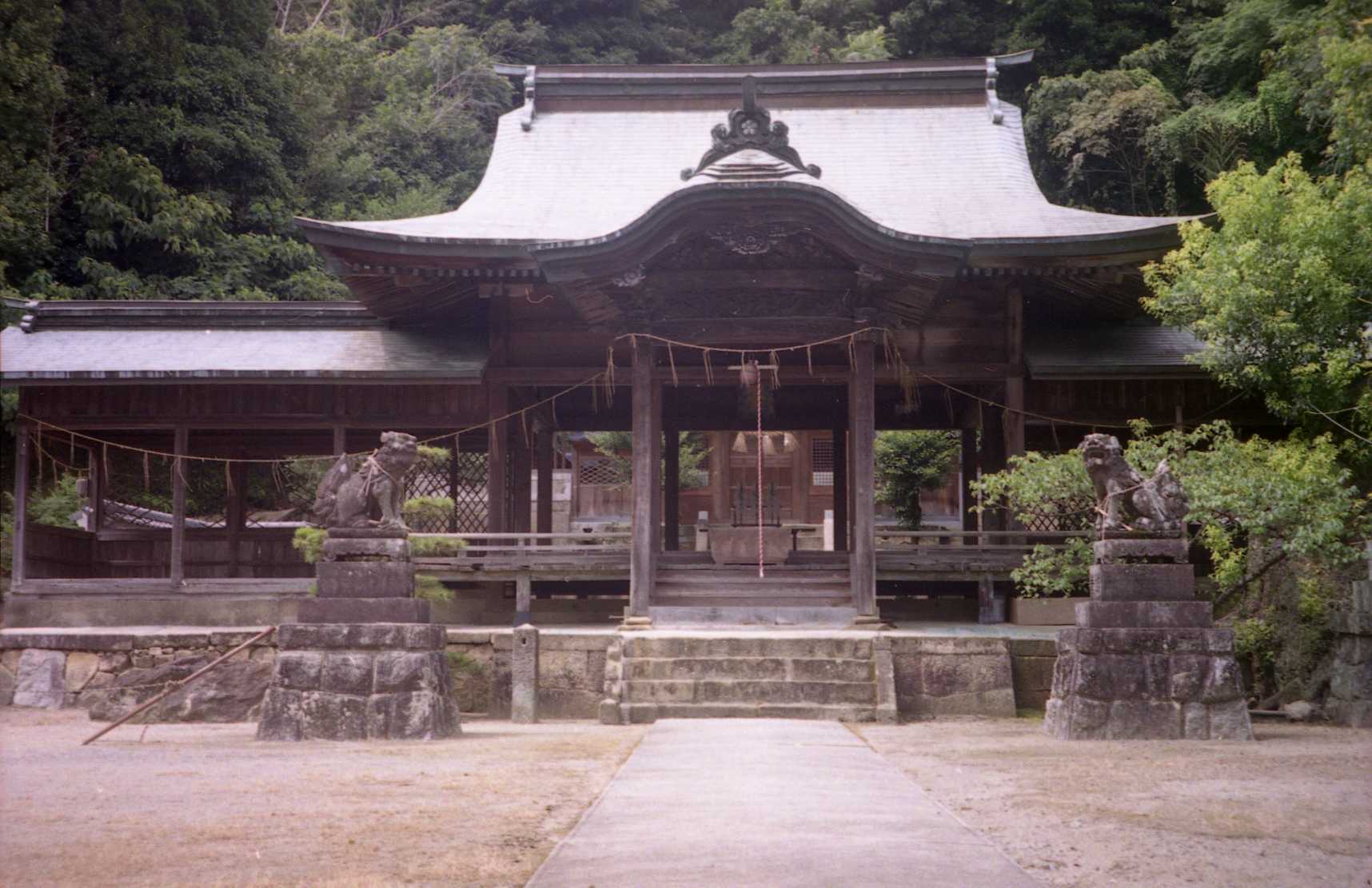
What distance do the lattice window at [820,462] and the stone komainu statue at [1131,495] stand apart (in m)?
25.4

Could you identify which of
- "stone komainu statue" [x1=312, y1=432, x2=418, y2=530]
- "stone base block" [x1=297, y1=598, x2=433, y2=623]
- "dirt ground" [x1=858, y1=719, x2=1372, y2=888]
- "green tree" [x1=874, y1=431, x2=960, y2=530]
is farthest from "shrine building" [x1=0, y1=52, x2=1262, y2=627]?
"green tree" [x1=874, y1=431, x2=960, y2=530]

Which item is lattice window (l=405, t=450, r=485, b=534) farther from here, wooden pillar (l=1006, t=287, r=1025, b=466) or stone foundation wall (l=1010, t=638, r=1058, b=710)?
stone foundation wall (l=1010, t=638, r=1058, b=710)

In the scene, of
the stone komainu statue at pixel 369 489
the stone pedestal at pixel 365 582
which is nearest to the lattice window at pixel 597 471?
the stone komainu statue at pixel 369 489

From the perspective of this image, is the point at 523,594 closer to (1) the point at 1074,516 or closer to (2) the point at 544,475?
(2) the point at 544,475

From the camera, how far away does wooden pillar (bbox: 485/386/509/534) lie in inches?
633

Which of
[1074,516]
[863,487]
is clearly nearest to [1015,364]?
[1074,516]

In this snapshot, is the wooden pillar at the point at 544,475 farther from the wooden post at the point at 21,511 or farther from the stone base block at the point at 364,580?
the stone base block at the point at 364,580

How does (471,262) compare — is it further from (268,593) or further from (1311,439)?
(1311,439)

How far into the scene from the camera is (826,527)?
95.6 ft

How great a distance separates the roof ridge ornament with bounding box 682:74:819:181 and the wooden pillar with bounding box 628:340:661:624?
2.33 meters

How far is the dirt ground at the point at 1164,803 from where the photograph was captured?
5113 mm

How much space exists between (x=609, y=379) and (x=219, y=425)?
217 inches

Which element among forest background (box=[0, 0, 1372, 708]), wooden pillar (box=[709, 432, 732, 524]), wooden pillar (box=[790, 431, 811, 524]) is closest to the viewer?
forest background (box=[0, 0, 1372, 708])

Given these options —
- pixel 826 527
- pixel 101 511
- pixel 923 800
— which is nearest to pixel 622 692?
pixel 923 800
